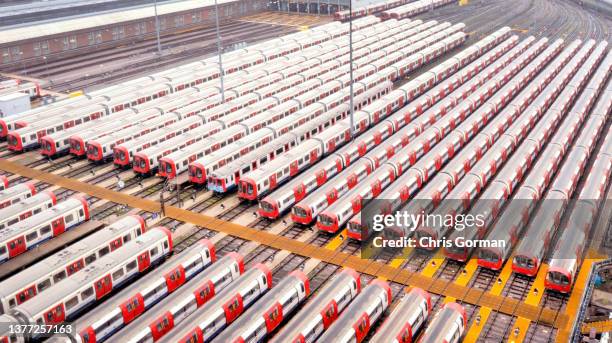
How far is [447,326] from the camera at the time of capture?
35875 mm

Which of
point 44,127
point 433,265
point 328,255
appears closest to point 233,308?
point 328,255

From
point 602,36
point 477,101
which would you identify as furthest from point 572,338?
point 602,36

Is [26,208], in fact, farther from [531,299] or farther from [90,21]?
[90,21]

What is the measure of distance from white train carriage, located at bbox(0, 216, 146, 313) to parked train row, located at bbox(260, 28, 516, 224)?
1240 cm

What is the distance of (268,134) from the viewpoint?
6856cm

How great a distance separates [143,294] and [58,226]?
1540cm

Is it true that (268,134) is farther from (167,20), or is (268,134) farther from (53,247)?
(167,20)

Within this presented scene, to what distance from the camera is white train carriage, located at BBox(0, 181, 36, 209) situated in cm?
5531

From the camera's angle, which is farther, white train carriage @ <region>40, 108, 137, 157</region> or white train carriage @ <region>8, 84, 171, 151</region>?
white train carriage @ <region>8, 84, 171, 151</region>

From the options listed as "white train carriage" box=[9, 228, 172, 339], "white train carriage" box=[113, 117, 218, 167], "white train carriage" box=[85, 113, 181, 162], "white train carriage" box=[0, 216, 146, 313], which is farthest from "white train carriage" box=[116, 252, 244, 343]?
"white train carriage" box=[85, 113, 181, 162]

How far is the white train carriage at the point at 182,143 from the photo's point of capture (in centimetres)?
6419

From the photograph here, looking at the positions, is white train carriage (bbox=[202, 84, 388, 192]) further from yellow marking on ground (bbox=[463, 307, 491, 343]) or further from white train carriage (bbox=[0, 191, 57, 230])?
yellow marking on ground (bbox=[463, 307, 491, 343])

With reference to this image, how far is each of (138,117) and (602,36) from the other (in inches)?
4218

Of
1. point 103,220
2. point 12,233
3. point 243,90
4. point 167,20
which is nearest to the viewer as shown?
point 12,233
